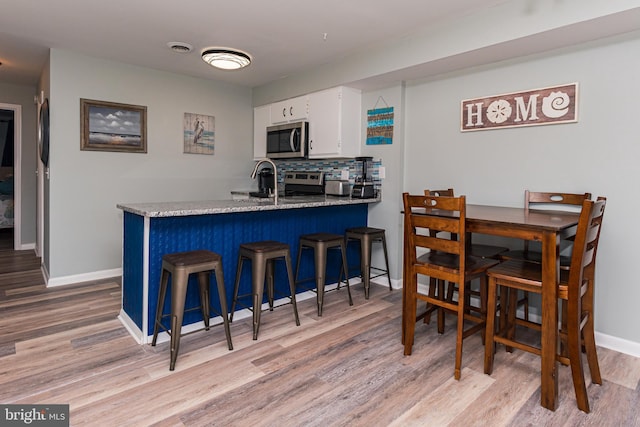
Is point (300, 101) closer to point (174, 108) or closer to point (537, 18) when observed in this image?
point (174, 108)

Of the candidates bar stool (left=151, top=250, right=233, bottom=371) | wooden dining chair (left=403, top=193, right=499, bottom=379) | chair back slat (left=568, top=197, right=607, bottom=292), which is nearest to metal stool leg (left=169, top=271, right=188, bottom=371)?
bar stool (left=151, top=250, right=233, bottom=371)

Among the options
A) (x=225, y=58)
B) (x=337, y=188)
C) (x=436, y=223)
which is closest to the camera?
(x=436, y=223)

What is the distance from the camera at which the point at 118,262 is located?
4.19 m

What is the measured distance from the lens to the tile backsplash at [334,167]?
3.96 metres

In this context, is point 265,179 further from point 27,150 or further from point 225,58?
point 27,150

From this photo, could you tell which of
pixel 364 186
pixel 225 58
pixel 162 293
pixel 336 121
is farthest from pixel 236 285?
pixel 336 121

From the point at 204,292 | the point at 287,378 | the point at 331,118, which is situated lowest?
the point at 287,378

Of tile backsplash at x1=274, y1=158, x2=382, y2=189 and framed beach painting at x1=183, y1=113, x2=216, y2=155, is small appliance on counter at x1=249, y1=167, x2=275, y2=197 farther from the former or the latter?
framed beach painting at x1=183, y1=113, x2=216, y2=155

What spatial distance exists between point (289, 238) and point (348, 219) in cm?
80

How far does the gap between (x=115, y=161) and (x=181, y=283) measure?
248cm

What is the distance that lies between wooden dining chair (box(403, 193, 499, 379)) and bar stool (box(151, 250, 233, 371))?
1.13 metres

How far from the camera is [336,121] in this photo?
3924 millimetres

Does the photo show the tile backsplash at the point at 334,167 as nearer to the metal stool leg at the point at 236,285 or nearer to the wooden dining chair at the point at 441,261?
the wooden dining chair at the point at 441,261

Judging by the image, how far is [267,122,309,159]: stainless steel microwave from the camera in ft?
14.0
